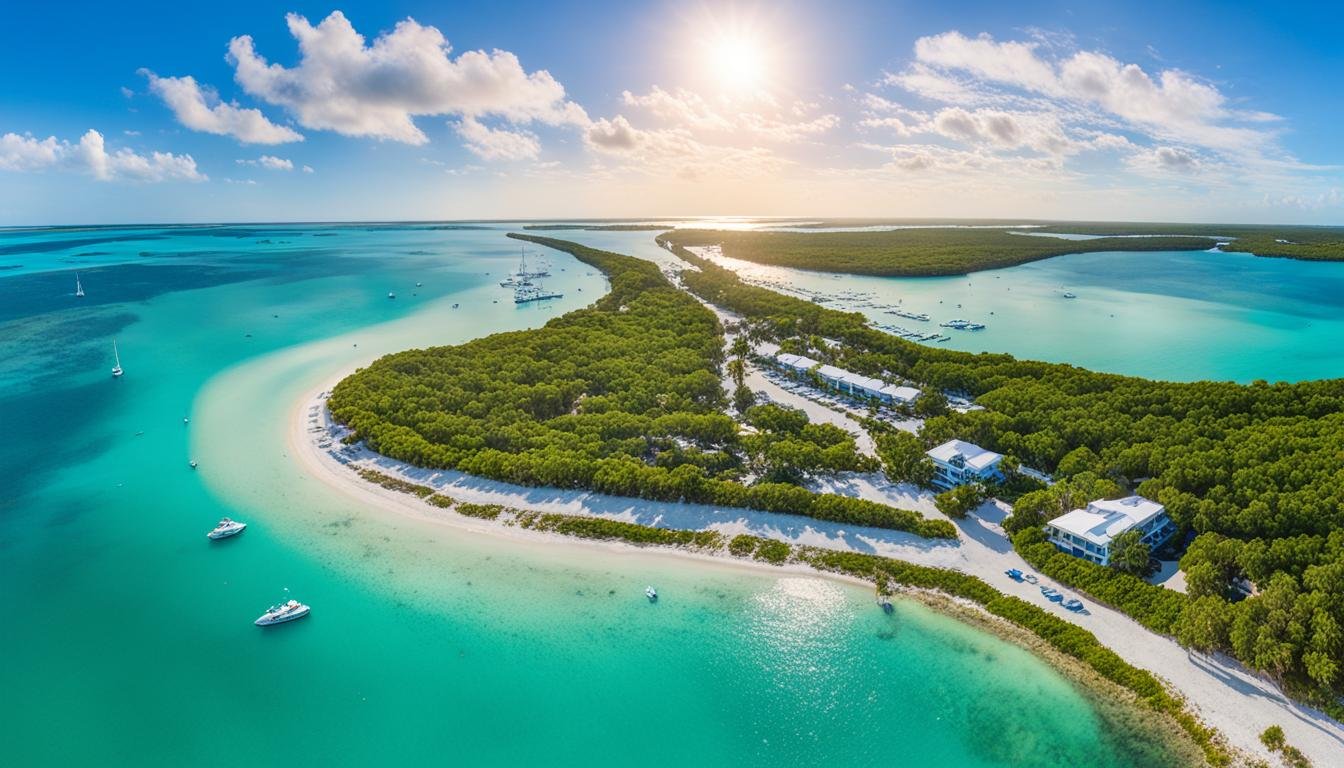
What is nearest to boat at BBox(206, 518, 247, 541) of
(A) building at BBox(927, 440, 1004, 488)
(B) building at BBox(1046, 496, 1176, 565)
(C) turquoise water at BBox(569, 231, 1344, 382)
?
(A) building at BBox(927, 440, 1004, 488)

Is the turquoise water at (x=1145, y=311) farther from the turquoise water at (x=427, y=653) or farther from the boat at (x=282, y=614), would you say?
the boat at (x=282, y=614)

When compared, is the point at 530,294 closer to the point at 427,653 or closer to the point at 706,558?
the point at 706,558

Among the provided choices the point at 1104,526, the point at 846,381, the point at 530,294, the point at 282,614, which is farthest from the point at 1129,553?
the point at 530,294

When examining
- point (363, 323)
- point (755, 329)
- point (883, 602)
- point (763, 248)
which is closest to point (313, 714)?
point (883, 602)

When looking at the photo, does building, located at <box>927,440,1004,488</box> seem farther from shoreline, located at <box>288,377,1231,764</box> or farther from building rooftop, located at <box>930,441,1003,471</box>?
shoreline, located at <box>288,377,1231,764</box>

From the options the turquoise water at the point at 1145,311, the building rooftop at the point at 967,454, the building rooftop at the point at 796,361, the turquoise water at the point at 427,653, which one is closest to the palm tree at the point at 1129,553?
the turquoise water at the point at 427,653

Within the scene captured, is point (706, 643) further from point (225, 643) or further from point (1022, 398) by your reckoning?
point (1022, 398)
